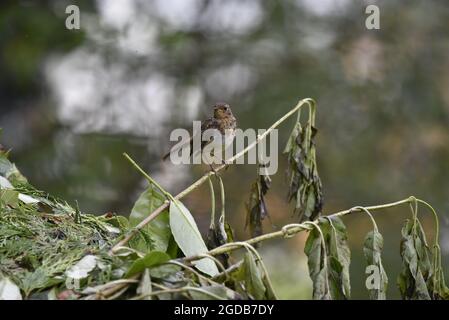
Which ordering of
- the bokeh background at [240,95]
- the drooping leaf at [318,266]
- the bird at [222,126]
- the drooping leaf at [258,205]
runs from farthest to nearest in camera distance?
the bokeh background at [240,95] < the bird at [222,126] < the drooping leaf at [258,205] < the drooping leaf at [318,266]

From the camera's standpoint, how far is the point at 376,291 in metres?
1.04

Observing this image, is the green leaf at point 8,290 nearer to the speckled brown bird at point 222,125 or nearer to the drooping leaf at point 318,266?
the drooping leaf at point 318,266

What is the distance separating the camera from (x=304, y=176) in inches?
46.0

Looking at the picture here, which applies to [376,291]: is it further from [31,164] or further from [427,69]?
[427,69]

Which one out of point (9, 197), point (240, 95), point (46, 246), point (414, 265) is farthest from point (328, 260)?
point (240, 95)

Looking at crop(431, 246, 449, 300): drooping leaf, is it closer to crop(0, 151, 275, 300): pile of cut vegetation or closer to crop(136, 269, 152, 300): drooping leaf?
crop(0, 151, 275, 300): pile of cut vegetation

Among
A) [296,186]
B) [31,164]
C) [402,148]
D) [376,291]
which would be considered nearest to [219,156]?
[296,186]

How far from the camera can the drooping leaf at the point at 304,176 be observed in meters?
1.16

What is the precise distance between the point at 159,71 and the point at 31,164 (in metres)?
0.57

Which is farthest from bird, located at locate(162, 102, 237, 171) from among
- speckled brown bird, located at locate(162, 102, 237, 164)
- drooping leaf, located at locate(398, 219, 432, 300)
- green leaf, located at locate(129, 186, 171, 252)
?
drooping leaf, located at locate(398, 219, 432, 300)

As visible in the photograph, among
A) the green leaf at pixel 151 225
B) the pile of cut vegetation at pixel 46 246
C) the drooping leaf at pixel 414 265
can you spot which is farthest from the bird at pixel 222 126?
the drooping leaf at pixel 414 265

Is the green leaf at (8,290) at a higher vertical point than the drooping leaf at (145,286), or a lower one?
lower

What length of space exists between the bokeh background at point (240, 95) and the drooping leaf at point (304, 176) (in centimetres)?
142

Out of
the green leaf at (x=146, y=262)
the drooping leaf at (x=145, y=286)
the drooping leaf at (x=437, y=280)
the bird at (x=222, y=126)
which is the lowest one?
the drooping leaf at (x=437, y=280)
